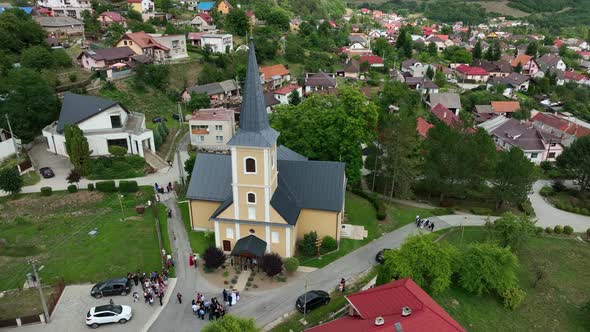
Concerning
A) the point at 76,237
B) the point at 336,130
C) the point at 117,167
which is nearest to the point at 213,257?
the point at 76,237

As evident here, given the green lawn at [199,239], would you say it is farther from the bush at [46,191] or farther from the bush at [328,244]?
the bush at [46,191]

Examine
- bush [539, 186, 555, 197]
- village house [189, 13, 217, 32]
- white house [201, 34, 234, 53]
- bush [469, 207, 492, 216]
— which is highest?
village house [189, 13, 217, 32]

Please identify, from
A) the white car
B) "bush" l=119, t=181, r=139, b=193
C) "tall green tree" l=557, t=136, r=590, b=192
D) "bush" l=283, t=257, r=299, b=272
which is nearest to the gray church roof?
"bush" l=119, t=181, r=139, b=193

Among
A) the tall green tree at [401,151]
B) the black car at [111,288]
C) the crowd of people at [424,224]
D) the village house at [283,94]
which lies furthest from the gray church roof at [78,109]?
the crowd of people at [424,224]

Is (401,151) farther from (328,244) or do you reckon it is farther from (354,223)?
(328,244)

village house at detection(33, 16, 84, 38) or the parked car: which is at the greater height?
village house at detection(33, 16, 84, 38)

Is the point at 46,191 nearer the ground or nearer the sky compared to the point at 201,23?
nearer the ground

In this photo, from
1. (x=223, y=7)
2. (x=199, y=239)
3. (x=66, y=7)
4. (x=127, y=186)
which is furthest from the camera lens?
(x=223, y=7)

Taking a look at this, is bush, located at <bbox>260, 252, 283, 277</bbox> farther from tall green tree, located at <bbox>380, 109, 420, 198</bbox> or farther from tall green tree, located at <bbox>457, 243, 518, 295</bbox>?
tall green tree, located at <bbox>380, 109, 420, 198</bbox>
